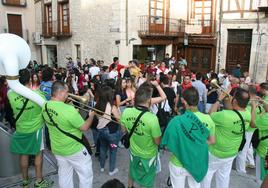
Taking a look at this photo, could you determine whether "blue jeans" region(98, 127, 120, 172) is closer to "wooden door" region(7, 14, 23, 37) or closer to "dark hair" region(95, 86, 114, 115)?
"dark hair" region(95, 86, 114, 115)

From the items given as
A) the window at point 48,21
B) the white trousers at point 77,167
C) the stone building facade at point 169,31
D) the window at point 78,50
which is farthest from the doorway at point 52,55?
the white trousers at point 77,167

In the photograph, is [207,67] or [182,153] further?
[207,67]

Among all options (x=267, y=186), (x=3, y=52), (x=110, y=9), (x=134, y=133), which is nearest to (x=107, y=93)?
(x=134, y=133)

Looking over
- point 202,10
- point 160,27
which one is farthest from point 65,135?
point 202,10

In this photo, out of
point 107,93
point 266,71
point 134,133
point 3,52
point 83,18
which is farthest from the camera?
point 83,18

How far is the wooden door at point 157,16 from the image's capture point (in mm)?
14883

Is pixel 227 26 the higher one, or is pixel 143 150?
pixel 227 26

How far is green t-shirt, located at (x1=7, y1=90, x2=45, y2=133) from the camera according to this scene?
380cm

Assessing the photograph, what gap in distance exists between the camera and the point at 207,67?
1631cm

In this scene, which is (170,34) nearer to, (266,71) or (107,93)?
(266,71)

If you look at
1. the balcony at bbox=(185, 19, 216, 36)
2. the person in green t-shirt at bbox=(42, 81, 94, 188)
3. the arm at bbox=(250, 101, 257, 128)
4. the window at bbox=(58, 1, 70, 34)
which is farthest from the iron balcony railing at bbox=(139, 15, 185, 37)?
the person in green t-shirt at bbox=(42, 81, 94, 188)

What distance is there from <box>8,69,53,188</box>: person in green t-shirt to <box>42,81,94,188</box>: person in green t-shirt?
0.61 m

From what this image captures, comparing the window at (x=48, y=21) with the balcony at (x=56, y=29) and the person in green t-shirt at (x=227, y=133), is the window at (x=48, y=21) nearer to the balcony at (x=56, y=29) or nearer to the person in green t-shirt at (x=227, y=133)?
the balcony at (x=56, y=29)

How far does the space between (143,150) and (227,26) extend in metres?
13.2
